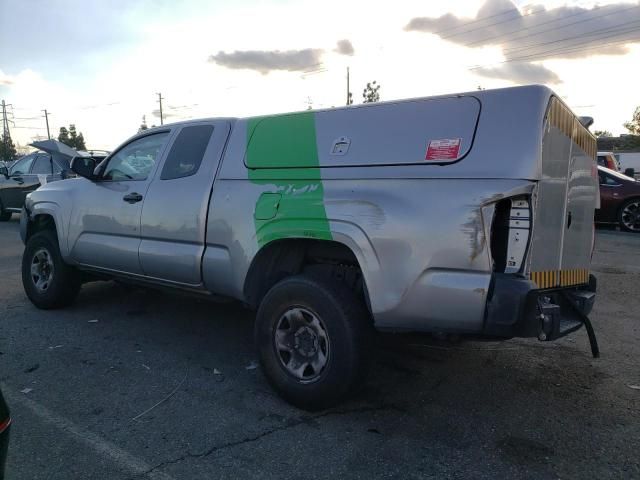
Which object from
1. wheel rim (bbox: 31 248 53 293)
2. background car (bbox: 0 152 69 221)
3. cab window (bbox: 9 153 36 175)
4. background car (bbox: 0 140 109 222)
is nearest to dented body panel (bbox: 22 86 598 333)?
wheel rim (bbox: 31 248 53 293)

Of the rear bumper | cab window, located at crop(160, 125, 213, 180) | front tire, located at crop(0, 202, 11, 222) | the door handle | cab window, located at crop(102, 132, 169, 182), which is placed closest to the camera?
the rear bumper

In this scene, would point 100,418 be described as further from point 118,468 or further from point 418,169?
point 418,169

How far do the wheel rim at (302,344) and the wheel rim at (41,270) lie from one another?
3.42 m

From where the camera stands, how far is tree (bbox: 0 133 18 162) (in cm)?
8284

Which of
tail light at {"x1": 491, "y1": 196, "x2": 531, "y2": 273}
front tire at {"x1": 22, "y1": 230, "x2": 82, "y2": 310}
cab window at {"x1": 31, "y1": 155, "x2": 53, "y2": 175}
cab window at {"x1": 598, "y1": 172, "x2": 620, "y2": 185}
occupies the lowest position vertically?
front tire at {"x1": 22, "y1": 230, "x2": 82, "y2": 310}

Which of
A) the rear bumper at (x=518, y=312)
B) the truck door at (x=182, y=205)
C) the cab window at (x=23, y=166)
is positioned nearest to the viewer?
the rear bumper at (x=518, y=312)

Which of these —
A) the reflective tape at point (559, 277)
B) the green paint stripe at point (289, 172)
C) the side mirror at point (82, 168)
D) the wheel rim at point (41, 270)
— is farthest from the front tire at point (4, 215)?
the reflective tape at point (559, 277)

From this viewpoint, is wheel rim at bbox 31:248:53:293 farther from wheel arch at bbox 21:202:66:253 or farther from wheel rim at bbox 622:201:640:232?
wheel rim at bbox 622:201:640:232

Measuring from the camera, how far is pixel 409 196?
10.2 ft

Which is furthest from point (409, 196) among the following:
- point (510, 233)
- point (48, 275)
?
point (48, 275)

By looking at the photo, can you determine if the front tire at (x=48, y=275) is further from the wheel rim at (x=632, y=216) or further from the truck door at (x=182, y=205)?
the wheel rim at (x=632, y=216)

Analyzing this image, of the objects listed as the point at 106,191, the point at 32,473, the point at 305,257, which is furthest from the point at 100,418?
the point at 106,191

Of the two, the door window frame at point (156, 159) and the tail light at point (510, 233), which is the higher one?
the door window frame at point (156, 159)

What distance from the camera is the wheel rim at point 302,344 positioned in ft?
11.4
